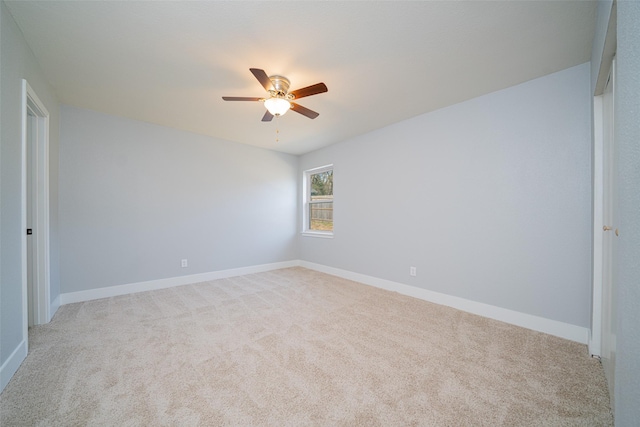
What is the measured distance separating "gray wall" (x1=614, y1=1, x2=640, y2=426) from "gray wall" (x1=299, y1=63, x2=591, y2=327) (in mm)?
1596

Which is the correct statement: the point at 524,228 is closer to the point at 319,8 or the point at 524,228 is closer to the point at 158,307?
the point at 319,8

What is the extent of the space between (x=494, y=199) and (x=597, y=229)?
0.82m

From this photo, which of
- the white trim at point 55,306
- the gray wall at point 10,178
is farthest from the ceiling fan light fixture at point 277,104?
the white trim at point 55,306

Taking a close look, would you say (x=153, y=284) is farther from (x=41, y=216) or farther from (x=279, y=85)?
(x=279, y=85)

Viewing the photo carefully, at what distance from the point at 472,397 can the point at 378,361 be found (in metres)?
0.60

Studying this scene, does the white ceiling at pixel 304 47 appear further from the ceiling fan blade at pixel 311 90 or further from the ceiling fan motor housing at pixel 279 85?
the ceiling fan blade at pixel 311 90

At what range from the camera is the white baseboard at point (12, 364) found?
1524mm

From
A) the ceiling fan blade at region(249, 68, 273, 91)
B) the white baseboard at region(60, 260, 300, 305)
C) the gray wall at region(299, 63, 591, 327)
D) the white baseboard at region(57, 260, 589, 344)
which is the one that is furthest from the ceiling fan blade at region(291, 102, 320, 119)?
the white baseboard at region(60, 260, 300, 305)

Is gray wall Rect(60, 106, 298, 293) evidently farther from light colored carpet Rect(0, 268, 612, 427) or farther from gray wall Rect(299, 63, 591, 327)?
gray wall Rect(299, 63, 591, 327)

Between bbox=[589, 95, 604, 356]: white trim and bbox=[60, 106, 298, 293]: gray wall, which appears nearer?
bbox=[589, 95, 604, 356]: white trim

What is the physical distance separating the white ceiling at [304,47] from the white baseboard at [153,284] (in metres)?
2.39

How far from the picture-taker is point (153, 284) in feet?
11.8

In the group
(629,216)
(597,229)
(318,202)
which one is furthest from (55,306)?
(597,229)

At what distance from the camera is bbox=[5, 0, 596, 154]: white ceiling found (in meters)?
1.62
